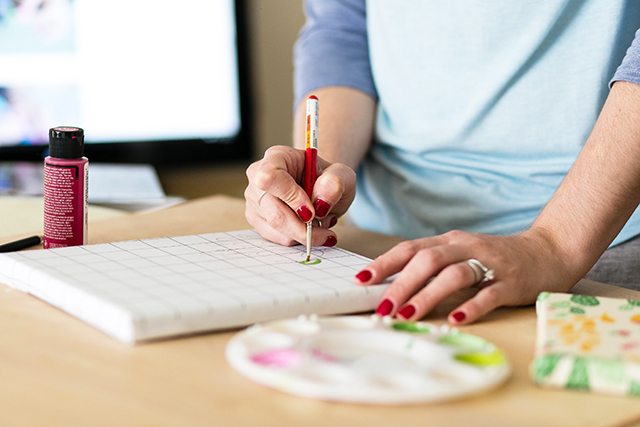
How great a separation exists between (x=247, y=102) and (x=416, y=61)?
860mm

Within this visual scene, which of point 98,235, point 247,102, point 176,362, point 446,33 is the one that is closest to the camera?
point 176,362

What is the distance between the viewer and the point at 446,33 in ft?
3.94

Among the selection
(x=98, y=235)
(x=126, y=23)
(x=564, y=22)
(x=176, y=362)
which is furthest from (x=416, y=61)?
(x=126, y=23)

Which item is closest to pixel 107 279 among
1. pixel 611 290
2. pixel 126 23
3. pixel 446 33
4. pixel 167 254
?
pixel 167 254

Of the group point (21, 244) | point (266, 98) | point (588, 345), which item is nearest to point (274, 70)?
point (266, 98)

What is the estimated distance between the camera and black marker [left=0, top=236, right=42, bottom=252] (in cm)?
98

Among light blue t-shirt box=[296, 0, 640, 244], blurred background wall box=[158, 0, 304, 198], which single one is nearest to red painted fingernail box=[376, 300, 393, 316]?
light blue t-shirt box=[296, 0, 640, 244]

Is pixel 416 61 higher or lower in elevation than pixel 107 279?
higher

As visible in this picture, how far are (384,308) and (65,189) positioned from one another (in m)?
0.34

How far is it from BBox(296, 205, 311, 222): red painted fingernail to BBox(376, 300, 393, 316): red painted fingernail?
0.54ft

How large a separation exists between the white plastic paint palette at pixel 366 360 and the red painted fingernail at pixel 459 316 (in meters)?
0.07

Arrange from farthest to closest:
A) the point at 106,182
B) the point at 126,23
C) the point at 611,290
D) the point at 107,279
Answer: the point at 126,23
the point at 106,182
the point at 611,290
the point at 107,279

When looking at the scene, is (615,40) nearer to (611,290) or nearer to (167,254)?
(611,290)

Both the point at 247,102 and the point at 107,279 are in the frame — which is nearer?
the point at 107,279
